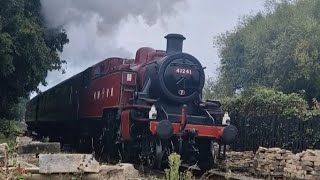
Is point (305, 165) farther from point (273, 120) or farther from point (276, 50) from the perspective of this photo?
point (276, 50)

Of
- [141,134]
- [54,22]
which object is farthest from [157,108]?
[54,22]

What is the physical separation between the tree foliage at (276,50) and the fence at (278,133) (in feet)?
38.2

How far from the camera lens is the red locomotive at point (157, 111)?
11.5m

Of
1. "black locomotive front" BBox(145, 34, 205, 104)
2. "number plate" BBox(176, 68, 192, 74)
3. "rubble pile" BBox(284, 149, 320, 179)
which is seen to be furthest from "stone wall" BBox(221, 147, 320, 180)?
"number plate" BBox(176, 68, 192, 74)

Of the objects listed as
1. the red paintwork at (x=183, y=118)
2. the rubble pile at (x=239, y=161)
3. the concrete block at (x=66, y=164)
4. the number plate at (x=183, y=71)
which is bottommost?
the rubble pile at (x=239, y=161)

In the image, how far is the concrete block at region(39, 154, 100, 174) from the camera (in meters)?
6.48

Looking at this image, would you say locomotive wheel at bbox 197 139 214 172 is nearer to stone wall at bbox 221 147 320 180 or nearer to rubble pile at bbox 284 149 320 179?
stone wall at bbox 221 147 320 180

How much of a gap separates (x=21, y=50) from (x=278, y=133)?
8.87 meters

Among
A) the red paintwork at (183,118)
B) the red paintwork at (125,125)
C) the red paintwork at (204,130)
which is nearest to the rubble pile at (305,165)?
the red paintwork at (204,130)

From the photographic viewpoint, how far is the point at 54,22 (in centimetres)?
1973

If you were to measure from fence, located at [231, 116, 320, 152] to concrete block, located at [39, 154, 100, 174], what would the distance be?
773 cm

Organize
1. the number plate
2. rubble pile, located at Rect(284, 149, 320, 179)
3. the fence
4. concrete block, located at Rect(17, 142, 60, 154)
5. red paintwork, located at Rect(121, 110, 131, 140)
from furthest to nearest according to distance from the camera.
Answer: the fence, the number plate, red paintwork, located at Rect(121, 110, 131, 140), rubble pile, located at Rect(284, 149, 320, 179), concrete block, located at Rect(17, 142, 60, 154)

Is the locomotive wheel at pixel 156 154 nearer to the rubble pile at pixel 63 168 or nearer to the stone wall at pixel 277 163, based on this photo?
the stone wall at pixel 277 163

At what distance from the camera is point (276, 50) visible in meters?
28.9
